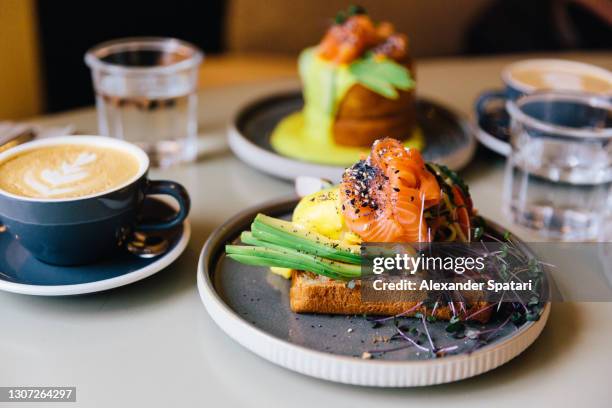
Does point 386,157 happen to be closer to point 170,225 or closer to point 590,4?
point 170,225

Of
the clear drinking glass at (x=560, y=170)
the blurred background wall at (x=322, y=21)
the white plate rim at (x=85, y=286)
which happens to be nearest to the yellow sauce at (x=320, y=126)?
the clear drinking glass at (x=560, y=170)

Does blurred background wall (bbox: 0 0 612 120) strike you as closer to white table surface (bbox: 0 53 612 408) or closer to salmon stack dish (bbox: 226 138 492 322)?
white table surface (bbox: 0 53 612 408)

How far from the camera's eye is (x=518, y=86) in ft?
5.48

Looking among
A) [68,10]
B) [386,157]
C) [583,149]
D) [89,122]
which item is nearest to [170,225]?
[386,157]

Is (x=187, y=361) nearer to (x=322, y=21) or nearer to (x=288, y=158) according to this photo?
(x=288, y=158)

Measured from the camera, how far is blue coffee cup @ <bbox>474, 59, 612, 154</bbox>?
1.68 m

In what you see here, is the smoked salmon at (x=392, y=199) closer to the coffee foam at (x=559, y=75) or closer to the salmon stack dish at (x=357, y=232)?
the salmon stack dish at (x=357, y=232)

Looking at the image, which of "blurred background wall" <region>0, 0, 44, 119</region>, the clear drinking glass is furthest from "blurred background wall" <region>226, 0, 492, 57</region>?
the clear drinking glass

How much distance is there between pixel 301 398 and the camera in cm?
95

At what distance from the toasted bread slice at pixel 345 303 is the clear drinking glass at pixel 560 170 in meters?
0.44

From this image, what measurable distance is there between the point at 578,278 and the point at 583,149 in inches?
16.0

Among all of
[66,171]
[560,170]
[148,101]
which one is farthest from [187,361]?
[560,170]

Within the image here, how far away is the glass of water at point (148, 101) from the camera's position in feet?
5.32

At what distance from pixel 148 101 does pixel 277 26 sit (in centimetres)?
158
